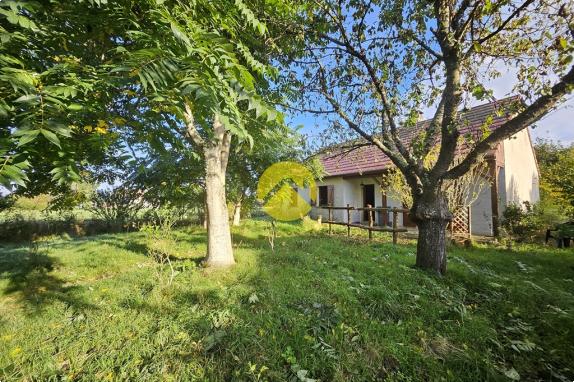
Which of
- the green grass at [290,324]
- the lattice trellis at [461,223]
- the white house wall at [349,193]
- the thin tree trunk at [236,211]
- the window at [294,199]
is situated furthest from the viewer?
the window at [294,199]

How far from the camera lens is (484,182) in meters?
9.04

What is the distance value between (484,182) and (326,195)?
8.53 meters

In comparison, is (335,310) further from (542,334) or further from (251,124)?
(251,124)

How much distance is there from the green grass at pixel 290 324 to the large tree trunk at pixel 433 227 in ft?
1.04

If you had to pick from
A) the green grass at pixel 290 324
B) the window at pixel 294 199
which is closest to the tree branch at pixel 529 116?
the green grass at pixel 290 324

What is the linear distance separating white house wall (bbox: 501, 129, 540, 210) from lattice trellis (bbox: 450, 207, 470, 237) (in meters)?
2.06

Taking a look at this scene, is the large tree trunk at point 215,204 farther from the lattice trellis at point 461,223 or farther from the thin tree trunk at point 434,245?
the lattice trellis at point 461,223

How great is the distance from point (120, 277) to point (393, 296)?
4.70 m

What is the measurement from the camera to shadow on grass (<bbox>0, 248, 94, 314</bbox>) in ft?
11.7

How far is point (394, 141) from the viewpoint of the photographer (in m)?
4.81

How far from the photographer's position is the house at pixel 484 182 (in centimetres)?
875

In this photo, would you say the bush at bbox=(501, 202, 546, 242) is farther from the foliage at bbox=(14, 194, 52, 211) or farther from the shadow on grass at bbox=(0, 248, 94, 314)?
the foliage at bbox=(14, 194, 52, 211)

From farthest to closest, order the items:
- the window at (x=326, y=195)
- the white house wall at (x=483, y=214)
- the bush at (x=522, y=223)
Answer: the window at (x=326, y=195)
the white house wall at (x=483, y=214)
the bush at (x=522, y=223)

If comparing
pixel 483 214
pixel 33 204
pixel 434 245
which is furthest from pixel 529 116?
pixel 33 204
